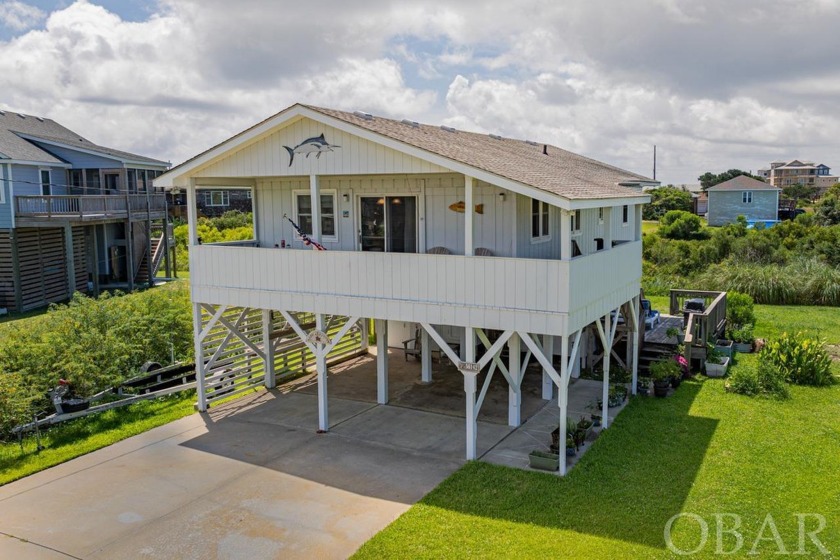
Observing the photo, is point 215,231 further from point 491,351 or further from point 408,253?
point 491,351

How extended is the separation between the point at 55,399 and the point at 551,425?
9.04 m

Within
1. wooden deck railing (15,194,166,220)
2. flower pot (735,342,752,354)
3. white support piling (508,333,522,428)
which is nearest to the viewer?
white support piling (508,333,522,428)

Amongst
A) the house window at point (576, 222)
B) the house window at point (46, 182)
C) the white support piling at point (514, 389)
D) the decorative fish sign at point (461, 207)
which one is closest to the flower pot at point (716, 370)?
the house window at point (576, 222)

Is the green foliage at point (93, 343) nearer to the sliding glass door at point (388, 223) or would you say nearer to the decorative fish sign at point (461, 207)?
the sliding glass door at point (388, 223)

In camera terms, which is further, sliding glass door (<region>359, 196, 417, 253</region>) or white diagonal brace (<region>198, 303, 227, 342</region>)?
sliding glass door (<region>359, 196, 417, 253</region>)

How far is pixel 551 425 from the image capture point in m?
12.9

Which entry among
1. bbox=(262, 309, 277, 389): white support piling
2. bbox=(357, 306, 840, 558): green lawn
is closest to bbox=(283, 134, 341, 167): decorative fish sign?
bbox=(262, 309, 277, 389): white support piling

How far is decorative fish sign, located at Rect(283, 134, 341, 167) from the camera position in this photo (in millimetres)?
12203

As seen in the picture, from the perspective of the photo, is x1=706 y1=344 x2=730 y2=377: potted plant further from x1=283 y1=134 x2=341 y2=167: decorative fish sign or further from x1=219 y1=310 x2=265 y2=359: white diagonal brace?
x1=219 y1=310 x2=265 y2=359: white diagonal brace

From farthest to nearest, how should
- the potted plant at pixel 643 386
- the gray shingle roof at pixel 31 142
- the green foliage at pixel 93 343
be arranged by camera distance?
the gray shingle roof at pixel 31 142, the potted plant at pixel 643 386, the green foliage at pixel 93 343

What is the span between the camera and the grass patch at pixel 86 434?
11.2m

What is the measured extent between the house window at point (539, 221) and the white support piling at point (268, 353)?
6.03 meters

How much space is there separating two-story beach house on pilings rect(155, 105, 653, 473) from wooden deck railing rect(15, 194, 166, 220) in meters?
12.9

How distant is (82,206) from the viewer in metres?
25.7
